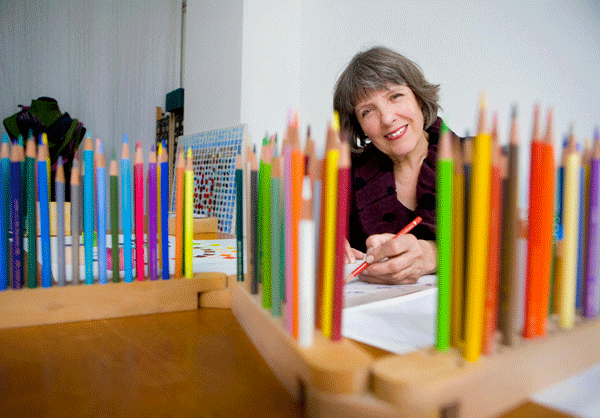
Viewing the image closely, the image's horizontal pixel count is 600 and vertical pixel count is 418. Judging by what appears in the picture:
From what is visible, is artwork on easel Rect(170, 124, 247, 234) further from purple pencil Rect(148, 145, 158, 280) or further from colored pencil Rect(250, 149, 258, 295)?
colored pencil Rect(250, 149, 258, 295)

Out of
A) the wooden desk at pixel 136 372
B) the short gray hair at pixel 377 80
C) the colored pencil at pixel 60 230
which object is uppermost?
the short gray hair at pixel 377 80

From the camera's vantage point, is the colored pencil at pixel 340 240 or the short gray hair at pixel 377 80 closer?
the colored pencil at pixel 340 240

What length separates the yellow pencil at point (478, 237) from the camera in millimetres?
244

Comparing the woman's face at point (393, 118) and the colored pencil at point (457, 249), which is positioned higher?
the woman's face at point (393, 118)

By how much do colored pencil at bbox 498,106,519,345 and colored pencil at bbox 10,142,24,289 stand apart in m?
0.50

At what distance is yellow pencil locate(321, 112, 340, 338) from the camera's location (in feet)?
0.86

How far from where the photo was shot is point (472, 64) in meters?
2.12

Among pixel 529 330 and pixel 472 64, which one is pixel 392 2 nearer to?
pixel 472 64

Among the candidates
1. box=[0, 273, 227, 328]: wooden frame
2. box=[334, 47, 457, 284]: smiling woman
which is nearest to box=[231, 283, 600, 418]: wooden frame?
box=[0, 273, 227, 328]: wooden frame

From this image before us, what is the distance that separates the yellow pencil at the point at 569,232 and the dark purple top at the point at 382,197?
24.1 inches

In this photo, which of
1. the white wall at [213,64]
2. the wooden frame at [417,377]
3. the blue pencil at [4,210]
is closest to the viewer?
the wooden frame at [417,377]

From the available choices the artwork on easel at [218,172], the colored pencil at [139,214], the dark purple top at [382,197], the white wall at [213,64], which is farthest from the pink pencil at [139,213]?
the white wall at [213,64]

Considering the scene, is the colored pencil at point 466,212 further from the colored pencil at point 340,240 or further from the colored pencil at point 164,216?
the colored pencil at point 164,216

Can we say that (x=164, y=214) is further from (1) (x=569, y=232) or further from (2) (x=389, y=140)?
(2) (x=389, y=140)
